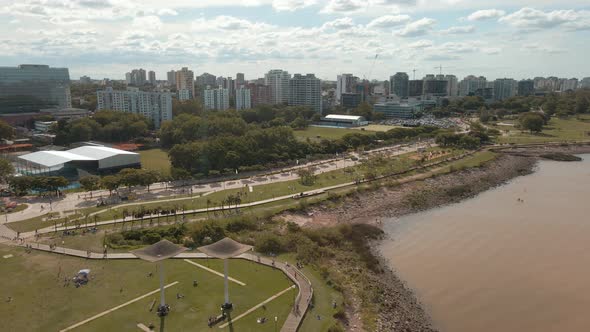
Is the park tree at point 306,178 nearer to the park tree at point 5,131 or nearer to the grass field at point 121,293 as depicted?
the grass field at point 121,293

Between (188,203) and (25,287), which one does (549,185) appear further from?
(25,287)

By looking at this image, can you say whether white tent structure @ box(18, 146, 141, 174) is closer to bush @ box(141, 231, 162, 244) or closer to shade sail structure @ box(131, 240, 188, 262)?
bush @ box(141, 231, 162, 244)

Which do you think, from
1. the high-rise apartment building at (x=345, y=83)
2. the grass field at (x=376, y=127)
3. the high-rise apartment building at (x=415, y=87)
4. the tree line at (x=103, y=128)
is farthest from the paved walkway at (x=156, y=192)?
the high-rise apartment building at (x=415, y=87)

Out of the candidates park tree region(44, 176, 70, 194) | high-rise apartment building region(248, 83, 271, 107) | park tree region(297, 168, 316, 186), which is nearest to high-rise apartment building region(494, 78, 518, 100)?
high-rise apartment building region(248, 83, 271, 107)

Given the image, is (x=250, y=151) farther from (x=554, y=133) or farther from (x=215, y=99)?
(x=215, y=99)

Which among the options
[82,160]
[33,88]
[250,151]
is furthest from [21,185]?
[33,88]
